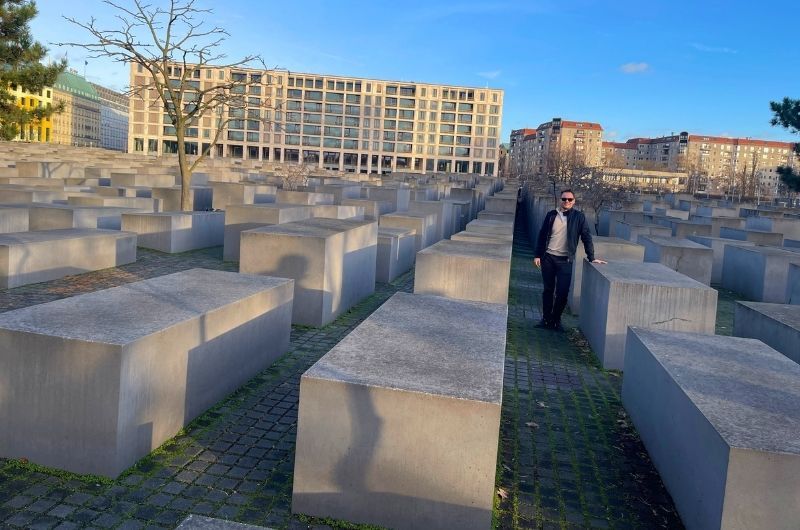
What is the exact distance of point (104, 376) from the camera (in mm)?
4125

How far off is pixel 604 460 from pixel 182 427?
306 cm

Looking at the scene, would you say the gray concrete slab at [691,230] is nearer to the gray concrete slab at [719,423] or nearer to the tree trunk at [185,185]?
the tree trunk at [185,185]

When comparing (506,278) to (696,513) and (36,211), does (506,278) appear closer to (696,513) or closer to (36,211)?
(696,513)

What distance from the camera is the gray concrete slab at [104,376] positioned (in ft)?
13.6

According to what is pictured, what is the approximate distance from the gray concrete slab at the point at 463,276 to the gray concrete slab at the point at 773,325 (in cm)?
260

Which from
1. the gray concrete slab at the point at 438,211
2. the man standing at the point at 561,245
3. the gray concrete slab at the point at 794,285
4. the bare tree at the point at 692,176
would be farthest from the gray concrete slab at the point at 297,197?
the bare tree at the point at 692,176

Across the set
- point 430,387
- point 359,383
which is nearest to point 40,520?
point 359,383

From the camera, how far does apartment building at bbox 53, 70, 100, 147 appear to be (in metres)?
125

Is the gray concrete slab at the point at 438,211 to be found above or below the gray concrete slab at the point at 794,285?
above

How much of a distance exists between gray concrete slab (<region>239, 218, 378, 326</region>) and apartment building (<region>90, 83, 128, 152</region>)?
530ft

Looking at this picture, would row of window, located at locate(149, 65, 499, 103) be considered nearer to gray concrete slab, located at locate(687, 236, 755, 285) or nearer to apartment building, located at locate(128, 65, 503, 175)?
apartment building, located at locate(128, 65, 503, 175)

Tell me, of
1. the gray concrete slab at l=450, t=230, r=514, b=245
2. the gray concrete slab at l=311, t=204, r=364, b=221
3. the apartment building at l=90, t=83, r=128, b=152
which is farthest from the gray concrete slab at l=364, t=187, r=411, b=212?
the apartment building at l=90, t=83, r=128, b=152

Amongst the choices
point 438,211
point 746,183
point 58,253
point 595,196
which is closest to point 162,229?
point 58,253

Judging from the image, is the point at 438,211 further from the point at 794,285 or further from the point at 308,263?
the point at 308,263
